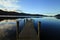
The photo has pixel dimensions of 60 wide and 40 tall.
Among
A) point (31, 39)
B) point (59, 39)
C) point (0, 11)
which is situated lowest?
point (59, 39)

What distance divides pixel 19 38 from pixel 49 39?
4.98 meters

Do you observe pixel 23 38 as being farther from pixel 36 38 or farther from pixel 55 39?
pixel 55 39

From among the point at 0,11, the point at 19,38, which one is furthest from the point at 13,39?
the point at 0,11

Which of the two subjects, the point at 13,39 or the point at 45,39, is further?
the point at 45,39

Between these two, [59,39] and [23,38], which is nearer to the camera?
[23,38]

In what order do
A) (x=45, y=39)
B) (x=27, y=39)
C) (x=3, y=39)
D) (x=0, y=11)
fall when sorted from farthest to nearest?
(x=0, y=11) < (x=45, y=39) < (x=3, y=39) < (x=27, y=39)

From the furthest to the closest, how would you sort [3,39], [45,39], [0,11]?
[0,11] → [45,39] → [3,39]

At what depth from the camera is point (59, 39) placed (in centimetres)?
1213

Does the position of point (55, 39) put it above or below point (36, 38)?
below

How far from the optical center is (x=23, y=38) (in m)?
8.24

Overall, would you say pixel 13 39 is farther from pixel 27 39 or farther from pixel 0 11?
pixel 0 11

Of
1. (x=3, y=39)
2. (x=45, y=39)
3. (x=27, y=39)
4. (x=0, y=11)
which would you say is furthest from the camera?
(x=0, y=11)

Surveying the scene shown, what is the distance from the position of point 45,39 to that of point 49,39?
1.66 ft

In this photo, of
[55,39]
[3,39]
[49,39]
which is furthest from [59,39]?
[3,39]
